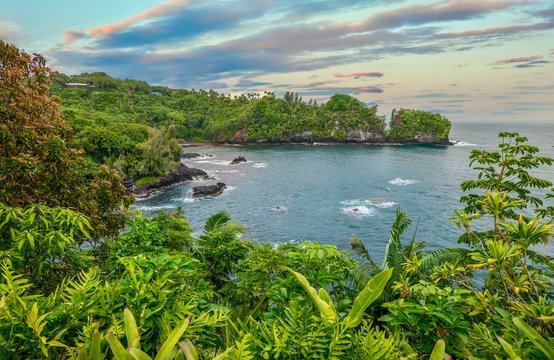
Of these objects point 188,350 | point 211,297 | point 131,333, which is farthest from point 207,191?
point 188,350

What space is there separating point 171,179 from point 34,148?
149 feet

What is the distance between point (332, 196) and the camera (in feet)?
143

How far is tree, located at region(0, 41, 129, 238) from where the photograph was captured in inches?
233

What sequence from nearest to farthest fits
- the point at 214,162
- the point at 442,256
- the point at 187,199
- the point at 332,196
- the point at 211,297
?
the point at 211,297 → the point at 442,256 → the point at 187,199 → the point at 332,196 → the point at 214,162

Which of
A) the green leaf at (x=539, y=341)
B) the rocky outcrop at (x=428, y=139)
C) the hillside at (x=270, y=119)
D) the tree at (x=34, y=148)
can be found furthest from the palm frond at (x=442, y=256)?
the rocky outcrop at (x=428, y=139)

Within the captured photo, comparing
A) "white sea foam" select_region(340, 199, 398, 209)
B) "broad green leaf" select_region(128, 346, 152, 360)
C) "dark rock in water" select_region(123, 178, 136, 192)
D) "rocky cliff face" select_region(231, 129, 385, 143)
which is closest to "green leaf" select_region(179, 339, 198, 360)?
"broad green leaf" select_region(128, 346, 152, 360)

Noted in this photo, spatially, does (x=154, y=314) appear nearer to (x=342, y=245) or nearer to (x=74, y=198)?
(x=74, y=198)

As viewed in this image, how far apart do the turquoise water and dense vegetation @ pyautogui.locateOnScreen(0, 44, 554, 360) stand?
22.4m

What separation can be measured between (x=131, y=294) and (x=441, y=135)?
347 ft

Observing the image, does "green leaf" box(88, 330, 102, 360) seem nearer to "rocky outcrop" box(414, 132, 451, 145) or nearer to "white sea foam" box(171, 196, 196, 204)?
"white sea foam" box(171, 196, 196, 204)

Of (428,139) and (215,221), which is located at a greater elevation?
(215,221)

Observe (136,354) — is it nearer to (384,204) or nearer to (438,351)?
(438,351)

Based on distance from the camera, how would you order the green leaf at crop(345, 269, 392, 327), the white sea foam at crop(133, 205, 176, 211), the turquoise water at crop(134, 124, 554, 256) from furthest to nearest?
the white sea foam at crop(133, 205, 176, 211) → the turquoise water at crop(134, 124, 554, 256) → the green leaf at crop(345, 269, 392, 327)

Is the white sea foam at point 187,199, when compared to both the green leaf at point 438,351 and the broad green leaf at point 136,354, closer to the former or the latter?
the broad green leaf at point 136,354
